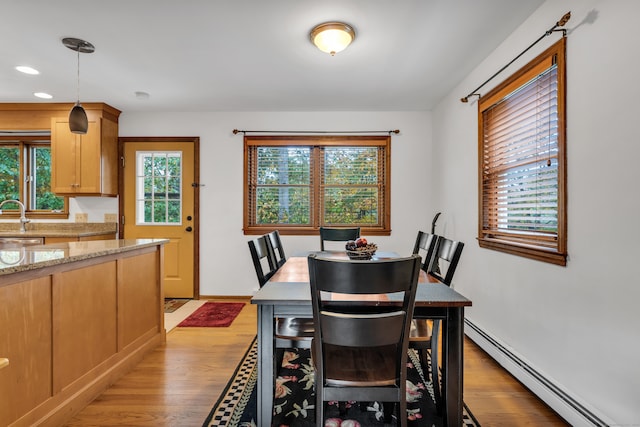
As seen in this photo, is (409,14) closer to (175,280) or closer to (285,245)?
(285,245)

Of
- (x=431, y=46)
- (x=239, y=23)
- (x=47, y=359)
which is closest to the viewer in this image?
(x=47, y=359)

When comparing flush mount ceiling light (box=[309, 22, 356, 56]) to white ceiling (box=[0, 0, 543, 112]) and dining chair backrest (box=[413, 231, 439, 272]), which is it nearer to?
white ceiling (box=[0, 0, 543, 112])

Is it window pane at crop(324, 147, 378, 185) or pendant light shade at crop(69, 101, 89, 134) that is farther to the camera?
window pane at crop(324, 147, 378, 185)

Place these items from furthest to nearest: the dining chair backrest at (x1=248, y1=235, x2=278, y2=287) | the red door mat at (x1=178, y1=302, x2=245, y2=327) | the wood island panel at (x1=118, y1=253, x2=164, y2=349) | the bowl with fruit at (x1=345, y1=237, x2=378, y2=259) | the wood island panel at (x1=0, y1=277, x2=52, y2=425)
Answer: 1. the red door mat at (x1=178, y1=302, x2=245, y2=327)
2. the wood island panel at (x1=118, y1=253, x2=164, y2=349)
3. the bowl with fruit at (x1=345, y1=237, x2=378, y2=259)
4. the dining chair backrest at (x1=248, y1=235, x2=278, y2=287)
5. the wood island panel at (x1=0, y1=277, x2=52, y2=425)

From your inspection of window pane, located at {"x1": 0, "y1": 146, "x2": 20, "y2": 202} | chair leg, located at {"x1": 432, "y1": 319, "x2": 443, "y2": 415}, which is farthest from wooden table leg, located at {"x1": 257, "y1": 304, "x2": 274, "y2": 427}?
window pane, located at {"x1": 0, "y1": 146, "x2": 20, "y2": 202}

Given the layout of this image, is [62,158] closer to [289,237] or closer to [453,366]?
[289,237]

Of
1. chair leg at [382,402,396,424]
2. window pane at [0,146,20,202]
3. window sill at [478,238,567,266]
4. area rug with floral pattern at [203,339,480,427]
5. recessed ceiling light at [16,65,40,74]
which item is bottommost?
area rug with floral pattern at [203,339,480,427]

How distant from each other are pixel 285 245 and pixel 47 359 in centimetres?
266

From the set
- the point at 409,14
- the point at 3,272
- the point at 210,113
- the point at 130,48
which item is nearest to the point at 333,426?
the point at 3,272

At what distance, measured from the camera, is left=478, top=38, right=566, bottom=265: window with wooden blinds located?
1815 millimetres

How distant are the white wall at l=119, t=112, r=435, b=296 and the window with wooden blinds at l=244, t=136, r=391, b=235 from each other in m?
0.17

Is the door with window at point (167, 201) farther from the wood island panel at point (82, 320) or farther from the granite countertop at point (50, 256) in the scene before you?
the wood island panel at point (82, 320)

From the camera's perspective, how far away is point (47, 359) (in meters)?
1.58

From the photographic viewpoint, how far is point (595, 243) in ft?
5.11
